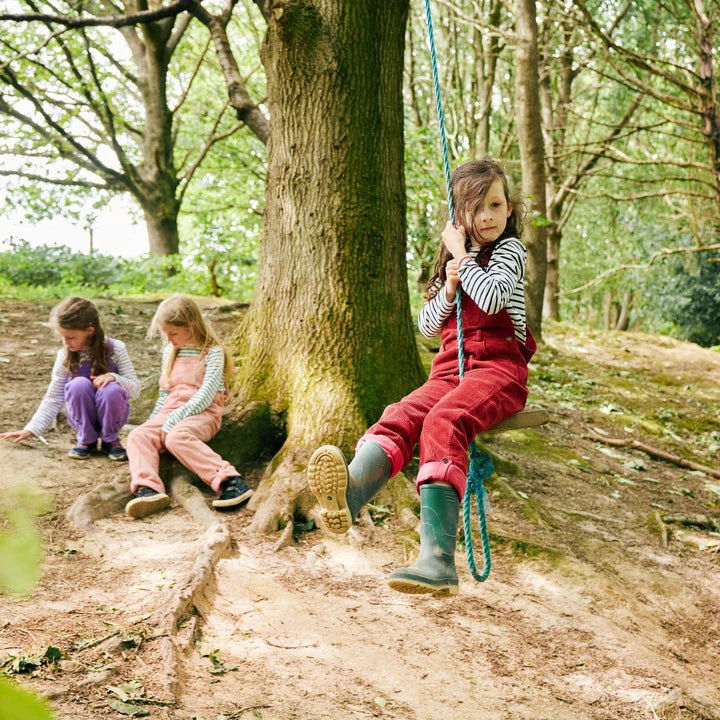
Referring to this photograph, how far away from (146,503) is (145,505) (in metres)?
0.01

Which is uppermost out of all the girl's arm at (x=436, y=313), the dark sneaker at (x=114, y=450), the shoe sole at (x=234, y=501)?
the girl's arm at (x=436, y=313)

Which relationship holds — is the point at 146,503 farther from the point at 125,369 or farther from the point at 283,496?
the point at 125,369

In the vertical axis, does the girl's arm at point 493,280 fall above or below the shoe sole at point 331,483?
above

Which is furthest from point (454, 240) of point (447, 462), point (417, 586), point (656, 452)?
point (656, 452)

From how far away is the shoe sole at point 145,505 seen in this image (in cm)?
422

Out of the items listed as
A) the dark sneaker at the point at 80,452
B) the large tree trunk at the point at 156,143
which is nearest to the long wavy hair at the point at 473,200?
the dark sneaker at the point at 80,452

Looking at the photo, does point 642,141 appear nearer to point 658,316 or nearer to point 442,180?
point 658,316

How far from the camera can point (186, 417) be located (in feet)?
15.0

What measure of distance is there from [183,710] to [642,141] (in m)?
18.1

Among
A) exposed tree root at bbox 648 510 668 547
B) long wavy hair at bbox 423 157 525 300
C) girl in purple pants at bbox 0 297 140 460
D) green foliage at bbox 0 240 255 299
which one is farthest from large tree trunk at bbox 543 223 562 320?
long wavy hair at bbox 423 157 525 300

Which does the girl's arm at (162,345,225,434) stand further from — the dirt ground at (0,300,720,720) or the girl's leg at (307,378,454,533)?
the girl's leg at (307,378,454,533)

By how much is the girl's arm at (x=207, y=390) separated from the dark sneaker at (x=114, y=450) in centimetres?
59

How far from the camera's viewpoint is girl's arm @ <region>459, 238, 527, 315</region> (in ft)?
9.03

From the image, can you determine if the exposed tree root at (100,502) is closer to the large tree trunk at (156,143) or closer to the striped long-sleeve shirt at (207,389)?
the striped long-sleeve shirt at (207,389)
